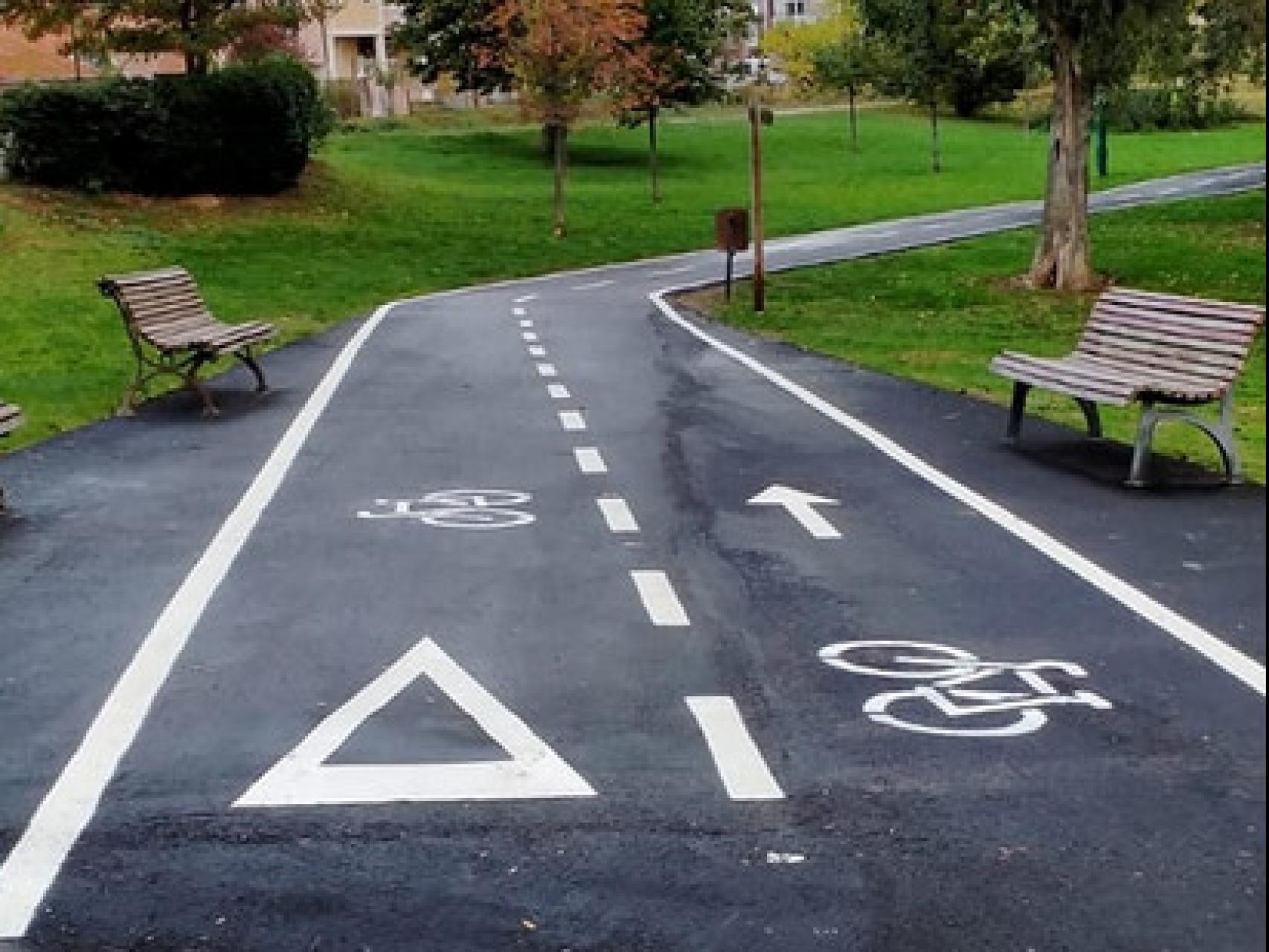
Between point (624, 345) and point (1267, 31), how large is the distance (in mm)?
18010

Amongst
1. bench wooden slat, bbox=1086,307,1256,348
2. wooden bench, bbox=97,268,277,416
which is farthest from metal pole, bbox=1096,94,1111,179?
bench wooden slat, bbox=1086,307,1256,348

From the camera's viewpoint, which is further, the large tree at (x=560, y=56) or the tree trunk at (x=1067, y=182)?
the large tree at (x=560, y=56)

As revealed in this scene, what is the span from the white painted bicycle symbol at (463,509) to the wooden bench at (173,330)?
4.39 metres

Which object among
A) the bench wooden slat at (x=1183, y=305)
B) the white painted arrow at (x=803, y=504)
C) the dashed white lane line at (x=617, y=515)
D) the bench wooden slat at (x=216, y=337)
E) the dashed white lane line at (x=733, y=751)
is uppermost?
the bench wooden slat at (x=1183, y=305)

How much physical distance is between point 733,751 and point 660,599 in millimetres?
2143

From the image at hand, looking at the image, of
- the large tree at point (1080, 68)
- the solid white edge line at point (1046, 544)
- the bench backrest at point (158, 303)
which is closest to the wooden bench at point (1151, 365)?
the solid white edge line at point (1046, 544)

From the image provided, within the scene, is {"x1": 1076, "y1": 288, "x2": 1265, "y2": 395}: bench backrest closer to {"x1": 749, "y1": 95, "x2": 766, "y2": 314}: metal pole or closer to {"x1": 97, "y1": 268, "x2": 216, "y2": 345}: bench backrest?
{"x1": 97, "y1": 268, "x2": 216, "y2": 345}: bench backrest

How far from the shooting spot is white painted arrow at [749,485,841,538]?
9414mm

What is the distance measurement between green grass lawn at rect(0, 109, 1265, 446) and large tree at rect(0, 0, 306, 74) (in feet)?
10.1

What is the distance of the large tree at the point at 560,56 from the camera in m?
35.3

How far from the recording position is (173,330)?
15.1m

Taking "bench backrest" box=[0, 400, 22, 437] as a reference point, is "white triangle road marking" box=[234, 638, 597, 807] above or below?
below

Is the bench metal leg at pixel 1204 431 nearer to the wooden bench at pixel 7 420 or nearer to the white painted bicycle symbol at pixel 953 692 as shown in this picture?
the white painted bicycle symbol at pixel 953 692

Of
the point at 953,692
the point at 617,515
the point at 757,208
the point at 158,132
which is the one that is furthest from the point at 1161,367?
the point at 158,132
